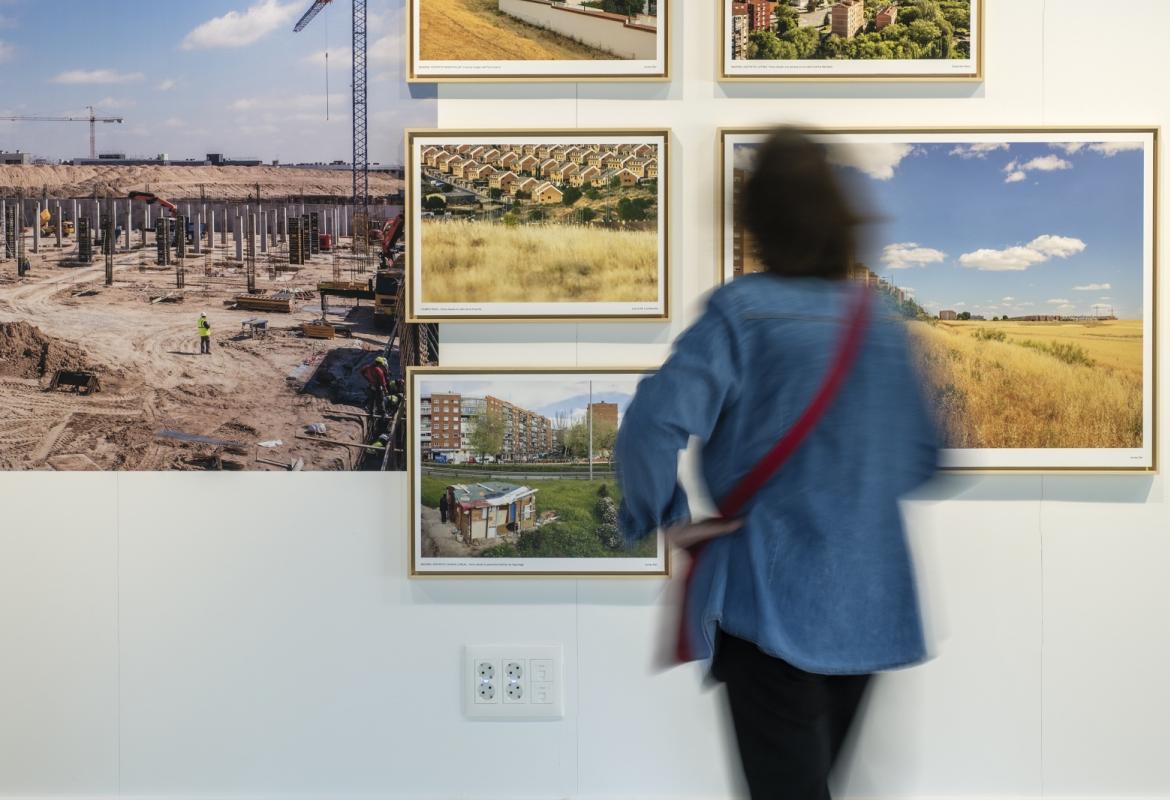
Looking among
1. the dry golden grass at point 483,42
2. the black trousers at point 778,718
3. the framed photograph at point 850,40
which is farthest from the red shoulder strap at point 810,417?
the dry golden grass at point 483,42

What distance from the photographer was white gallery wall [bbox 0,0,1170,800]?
207 cm

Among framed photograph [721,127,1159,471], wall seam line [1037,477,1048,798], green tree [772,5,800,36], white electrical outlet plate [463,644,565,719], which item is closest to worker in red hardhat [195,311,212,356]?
white electrical outlet plate [463,644,565,719]

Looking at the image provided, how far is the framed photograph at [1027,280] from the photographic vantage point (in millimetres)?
2049

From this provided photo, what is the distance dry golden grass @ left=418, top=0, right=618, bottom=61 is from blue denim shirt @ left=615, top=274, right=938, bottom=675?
3.45ft

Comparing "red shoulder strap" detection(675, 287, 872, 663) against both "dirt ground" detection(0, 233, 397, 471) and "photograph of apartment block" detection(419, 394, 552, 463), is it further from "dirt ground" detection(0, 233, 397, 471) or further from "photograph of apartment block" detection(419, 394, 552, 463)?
"dirt ground" detection(0, 233, 397, 471)

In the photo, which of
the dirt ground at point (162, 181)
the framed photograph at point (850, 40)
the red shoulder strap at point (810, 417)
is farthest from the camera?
the dirt ground at point (162, 181)

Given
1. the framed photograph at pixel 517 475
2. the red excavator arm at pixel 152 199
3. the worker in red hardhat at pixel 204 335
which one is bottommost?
the framed photograph at pixel 517 475

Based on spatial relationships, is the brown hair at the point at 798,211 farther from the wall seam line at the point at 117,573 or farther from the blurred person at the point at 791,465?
the wall seam line at the point at 117,573

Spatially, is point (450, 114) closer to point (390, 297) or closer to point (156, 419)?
point (390, 297)

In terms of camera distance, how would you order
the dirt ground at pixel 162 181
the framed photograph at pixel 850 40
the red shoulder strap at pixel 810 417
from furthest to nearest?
the dirt ground at pixel 162 181 → the framed photograph at pixel 850 40 → the red shoulder strap at pixel 810 417

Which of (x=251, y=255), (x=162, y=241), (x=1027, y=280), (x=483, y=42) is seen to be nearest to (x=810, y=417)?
(x=1027, y=280)

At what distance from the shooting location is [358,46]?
2.10 metres

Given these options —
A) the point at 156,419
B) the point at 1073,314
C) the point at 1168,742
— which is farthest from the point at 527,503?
the point at 1168,742

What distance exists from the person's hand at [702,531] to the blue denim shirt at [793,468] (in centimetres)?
1
